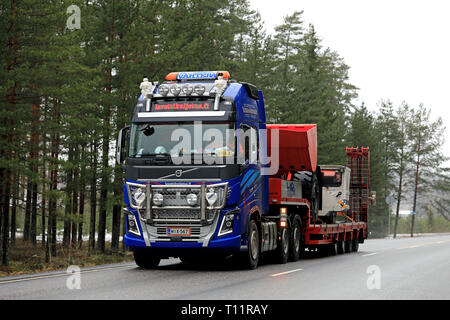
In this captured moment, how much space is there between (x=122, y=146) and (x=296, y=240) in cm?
691

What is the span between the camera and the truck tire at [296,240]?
19688 mm

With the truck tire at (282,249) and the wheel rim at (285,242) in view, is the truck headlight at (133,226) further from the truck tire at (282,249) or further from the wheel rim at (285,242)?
the wheel rim at (285,242)

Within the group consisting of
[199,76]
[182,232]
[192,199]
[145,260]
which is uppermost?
[199,76]

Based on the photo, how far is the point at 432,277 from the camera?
49.1 ft

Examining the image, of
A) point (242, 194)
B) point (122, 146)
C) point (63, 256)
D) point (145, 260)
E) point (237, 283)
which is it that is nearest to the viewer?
point (237, 283)

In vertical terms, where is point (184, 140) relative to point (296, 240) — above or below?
above

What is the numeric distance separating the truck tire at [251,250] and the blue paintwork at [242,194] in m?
0.35

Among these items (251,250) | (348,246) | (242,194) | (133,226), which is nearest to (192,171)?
(242,194)

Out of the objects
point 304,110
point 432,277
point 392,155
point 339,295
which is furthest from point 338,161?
point 339,295

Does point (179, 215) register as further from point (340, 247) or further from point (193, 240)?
point (340, 247)

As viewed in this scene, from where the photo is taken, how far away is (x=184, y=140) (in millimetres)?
15047

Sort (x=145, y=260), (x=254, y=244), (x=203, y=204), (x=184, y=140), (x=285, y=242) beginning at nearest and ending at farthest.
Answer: (x=203, y=204) < (x=184, y=140) < (x=254, y=244) < (x=145, y=260) < (x=285, y=242)

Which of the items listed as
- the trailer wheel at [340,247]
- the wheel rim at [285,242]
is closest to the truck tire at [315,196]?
the wheel rim at [285,242]
